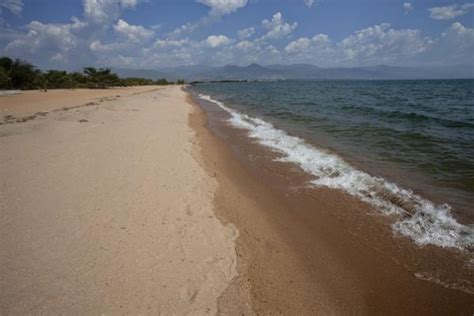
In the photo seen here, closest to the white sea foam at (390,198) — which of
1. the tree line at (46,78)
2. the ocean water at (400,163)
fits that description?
the ocean water at (400,163)

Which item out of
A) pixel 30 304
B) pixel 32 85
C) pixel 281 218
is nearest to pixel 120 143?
pixel 281 218

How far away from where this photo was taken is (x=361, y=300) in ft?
12.6

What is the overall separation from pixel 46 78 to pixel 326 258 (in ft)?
220

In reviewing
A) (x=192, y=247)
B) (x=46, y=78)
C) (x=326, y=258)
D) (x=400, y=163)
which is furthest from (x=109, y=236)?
(x=46, y=78)

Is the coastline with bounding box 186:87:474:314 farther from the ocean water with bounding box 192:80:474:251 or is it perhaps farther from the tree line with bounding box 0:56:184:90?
the tree line with bounding box 0:56:184:90

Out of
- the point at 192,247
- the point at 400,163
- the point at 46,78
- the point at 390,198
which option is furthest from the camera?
the point at 46,78

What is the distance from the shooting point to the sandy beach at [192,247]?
12.0ft

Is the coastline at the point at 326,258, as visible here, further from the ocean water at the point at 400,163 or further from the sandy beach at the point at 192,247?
the ocean water at the point at 400,163

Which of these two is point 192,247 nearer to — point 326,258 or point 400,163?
point 326,258

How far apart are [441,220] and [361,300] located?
3069 millimetres

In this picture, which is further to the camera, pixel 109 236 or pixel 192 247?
pixel 109 236

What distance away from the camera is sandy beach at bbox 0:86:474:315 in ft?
12.0

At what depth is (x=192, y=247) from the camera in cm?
459

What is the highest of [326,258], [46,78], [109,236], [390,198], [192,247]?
[46,78]
